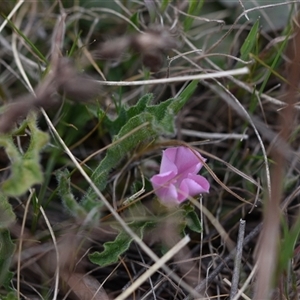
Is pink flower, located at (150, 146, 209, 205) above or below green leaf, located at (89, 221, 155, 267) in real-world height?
above

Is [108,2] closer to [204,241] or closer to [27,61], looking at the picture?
[27,61]

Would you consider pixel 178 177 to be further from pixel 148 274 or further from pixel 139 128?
pixel 148 274

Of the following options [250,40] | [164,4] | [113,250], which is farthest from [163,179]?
[164,4]

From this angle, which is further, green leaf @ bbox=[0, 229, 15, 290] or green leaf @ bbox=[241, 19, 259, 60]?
green leaf @ bbox=[241, 19, 259, 60]

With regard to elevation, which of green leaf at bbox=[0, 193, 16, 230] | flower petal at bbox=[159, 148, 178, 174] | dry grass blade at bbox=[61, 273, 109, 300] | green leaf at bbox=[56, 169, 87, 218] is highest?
green leaf at bbox=[0, 193, 16, 230]

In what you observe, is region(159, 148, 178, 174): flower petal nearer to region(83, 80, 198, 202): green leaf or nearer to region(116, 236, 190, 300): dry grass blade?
region(83, 80, 198, 202): green leaf

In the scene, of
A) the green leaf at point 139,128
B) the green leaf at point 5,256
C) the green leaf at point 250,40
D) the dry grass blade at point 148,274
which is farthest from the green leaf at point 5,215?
the green leaf at point 250,40

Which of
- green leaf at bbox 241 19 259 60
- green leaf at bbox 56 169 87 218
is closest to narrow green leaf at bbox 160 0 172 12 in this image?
green leaf at bbox 241 19 259 60

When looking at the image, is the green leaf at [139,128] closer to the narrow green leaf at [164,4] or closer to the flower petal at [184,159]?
the flower petal at [184,159]
